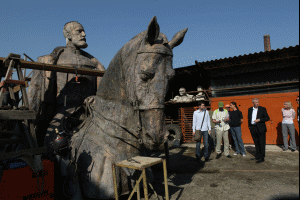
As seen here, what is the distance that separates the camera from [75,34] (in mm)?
3867

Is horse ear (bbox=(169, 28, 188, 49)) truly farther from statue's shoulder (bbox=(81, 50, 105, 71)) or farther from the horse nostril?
A: statue's shoulder (bbox=(81, 50, 105, 71))

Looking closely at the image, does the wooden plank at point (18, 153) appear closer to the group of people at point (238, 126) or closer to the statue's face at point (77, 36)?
the statue's face at point (77, 36)

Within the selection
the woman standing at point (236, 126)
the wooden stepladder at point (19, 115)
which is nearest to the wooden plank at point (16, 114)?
the wooden stepladder at point (19, 115)

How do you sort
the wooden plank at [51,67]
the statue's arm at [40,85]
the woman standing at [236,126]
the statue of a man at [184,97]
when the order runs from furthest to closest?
the statue of a man at [184,97] → the woman standing at [236,126] → the statue's arm at [40,85] → the wooden plank at [51,67]

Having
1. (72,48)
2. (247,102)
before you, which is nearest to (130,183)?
(72,48)

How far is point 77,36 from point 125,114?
2277mm

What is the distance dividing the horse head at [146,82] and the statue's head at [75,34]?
1746 mm

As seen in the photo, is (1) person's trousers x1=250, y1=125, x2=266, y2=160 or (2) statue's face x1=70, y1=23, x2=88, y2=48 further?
(1) person's trousers x1=250, y1=125, x2=266, y2=160

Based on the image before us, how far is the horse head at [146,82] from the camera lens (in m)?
2.22

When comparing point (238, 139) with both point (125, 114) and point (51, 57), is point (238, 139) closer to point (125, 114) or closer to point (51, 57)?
point (125, 114)

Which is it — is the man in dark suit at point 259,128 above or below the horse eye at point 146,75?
below

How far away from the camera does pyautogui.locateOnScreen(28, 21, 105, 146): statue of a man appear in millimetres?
3334

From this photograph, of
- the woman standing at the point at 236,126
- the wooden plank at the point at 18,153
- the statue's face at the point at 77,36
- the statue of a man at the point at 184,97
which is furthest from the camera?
the statue of a man at the point at 184,97

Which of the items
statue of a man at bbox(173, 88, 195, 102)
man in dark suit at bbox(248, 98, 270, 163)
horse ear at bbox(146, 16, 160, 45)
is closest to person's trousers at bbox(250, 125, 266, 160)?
man in dark suit at bbox(248, 98, 270, 163)
